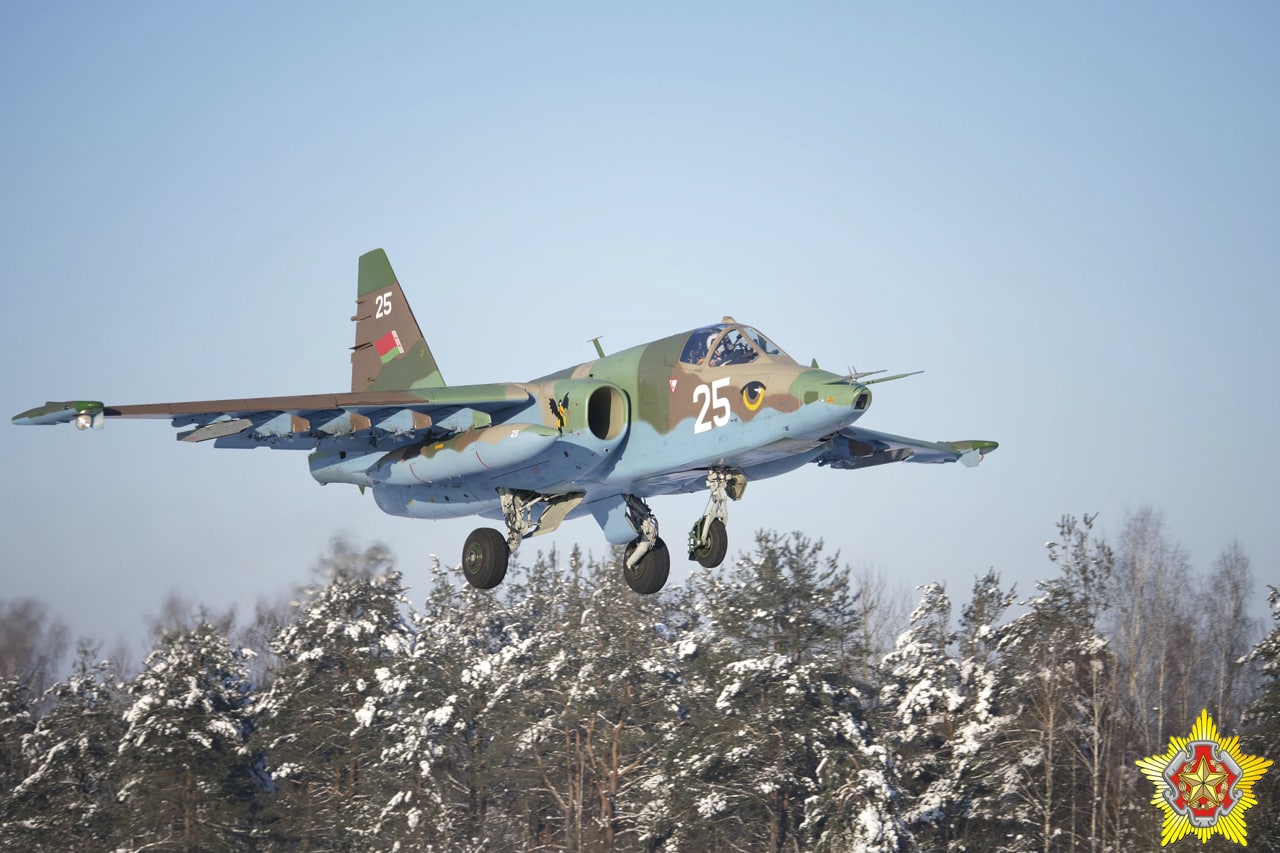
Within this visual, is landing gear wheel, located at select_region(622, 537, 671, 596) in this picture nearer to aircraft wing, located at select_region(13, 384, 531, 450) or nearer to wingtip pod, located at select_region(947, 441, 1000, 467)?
aircraft wing, located at select_region(13, 384, 531, 450)

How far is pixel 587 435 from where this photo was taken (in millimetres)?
17875

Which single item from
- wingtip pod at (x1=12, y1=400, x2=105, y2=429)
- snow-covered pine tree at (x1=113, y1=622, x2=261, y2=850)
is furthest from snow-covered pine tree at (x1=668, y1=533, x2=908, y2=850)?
wingtip pod at (x1=12, y1=400, x2=105, y2=429)

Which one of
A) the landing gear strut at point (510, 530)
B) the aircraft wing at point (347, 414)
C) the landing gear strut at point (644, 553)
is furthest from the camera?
the landing gear strut at point (644, 553)

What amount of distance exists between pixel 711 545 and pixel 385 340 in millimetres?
8172

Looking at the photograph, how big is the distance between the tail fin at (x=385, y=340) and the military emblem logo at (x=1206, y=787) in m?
18.3

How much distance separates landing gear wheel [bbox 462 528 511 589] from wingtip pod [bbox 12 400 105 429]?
623 cm

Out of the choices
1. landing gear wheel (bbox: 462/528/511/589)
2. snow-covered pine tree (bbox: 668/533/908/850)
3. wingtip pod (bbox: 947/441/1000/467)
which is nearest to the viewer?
landing gear wheel (bbox: 462/528/511/589)

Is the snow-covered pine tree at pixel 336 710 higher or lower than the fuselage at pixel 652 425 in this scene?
Result: lower

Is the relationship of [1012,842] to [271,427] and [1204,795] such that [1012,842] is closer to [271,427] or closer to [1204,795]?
[1204,795]

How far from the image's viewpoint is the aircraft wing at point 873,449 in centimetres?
2075

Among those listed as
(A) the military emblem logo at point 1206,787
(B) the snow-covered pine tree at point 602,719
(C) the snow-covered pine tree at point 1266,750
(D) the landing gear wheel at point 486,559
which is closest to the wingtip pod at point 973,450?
(D) the landing gear wheel at point 486,559

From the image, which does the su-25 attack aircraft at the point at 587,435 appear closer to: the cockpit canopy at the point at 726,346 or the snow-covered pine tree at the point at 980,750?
the cockpit canopy at the point at 726,346

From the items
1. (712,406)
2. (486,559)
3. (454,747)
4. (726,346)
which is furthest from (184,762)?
(726,346)

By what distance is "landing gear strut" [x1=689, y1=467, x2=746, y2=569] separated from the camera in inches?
731
